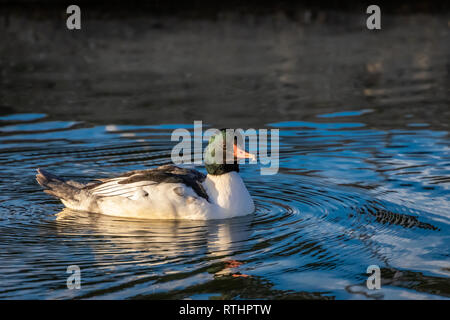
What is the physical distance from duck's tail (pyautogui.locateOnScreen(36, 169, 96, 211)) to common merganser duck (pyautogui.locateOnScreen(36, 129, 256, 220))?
1.3 inches

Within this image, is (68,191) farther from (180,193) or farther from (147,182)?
(180,193)

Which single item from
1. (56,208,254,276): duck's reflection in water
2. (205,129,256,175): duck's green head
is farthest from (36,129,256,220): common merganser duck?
(56,208,254,276): duck's reflection in water

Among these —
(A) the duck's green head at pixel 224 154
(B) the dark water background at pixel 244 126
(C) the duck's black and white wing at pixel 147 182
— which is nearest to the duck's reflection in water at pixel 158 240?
(B) the dark water background at pixel 244 126

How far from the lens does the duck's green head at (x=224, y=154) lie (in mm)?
9641

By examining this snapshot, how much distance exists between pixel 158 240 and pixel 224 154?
1467 mm

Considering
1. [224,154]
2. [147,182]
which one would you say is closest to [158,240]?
[147,182]

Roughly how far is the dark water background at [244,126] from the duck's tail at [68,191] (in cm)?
20

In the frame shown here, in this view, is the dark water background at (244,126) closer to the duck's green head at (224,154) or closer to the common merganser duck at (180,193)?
the common merganser duck at (180,193)

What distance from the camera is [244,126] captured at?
1477 centimetres

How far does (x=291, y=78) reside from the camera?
1925 centimetres

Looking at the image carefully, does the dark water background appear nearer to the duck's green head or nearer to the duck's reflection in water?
the duck's reflection in water

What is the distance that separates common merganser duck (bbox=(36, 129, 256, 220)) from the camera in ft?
31.0

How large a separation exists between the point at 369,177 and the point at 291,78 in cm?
845
